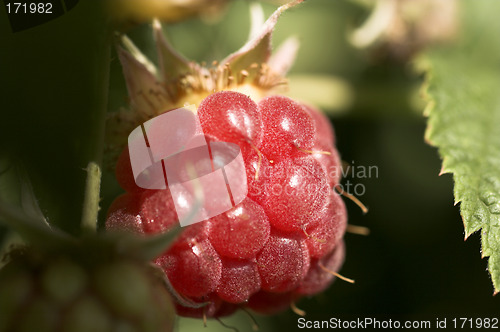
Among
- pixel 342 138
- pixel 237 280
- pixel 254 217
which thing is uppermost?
pixel 254 217

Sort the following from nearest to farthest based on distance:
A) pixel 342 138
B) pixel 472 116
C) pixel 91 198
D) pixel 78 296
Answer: pixel 78 296
pixel 91 198
pixel 472 116
pixel 342 138

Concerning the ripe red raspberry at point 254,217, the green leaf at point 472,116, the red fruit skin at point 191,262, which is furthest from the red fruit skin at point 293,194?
the green leaf at point 472,116

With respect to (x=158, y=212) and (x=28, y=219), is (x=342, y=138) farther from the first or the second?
(x=28, y=219)

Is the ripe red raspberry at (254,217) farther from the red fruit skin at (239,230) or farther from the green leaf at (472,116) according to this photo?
the green leaf at (472,116)

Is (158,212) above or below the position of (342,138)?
above

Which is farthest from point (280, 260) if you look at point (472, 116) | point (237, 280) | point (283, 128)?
point (472, 116)

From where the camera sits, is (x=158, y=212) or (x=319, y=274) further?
(x=319, y=274)

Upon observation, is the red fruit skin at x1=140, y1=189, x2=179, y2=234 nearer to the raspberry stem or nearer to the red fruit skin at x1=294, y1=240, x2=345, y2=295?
the raspberry stem

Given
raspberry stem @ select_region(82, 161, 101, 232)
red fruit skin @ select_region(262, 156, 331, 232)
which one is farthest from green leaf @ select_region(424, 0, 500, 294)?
raspberry stem @ select_region(82, 161, 101, 232)
